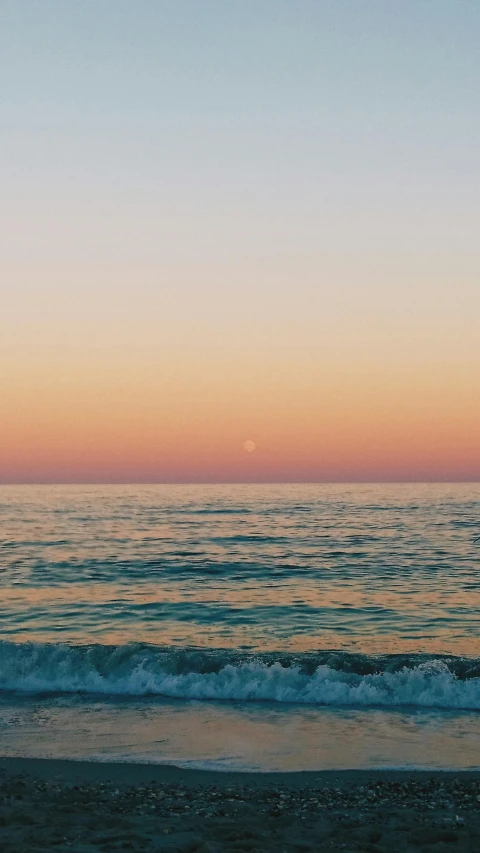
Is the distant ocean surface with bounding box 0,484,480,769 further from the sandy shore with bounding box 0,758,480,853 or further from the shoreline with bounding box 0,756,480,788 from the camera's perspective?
the sandy shore with bounding box 0,758,480,853

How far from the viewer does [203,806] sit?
9484 mm

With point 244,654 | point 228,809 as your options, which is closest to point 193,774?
point 228,809

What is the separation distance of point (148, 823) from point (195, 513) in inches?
2650

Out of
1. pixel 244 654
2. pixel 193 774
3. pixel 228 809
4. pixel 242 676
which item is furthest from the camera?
pixel 244 654

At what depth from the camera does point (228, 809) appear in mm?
9297

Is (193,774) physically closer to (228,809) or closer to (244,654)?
(228,809)

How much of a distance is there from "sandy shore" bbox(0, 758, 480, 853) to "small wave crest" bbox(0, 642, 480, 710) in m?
5.30

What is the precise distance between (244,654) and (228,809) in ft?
34.8

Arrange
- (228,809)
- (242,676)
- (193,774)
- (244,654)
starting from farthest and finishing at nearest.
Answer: (244,654)
(242,676)
(193,774)
(228,809)

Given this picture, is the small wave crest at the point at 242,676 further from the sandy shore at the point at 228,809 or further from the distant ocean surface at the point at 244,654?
the sandy shore at the point at 228,809

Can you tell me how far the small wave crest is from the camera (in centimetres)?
1656

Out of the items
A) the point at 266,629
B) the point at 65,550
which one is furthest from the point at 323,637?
the point at 65,550

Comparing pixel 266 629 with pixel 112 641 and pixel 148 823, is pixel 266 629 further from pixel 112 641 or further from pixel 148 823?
pixel 148 823

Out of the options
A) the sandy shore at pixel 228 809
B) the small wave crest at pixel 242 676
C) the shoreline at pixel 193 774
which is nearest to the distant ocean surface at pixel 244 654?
the small wave crest at pixel 242 676
